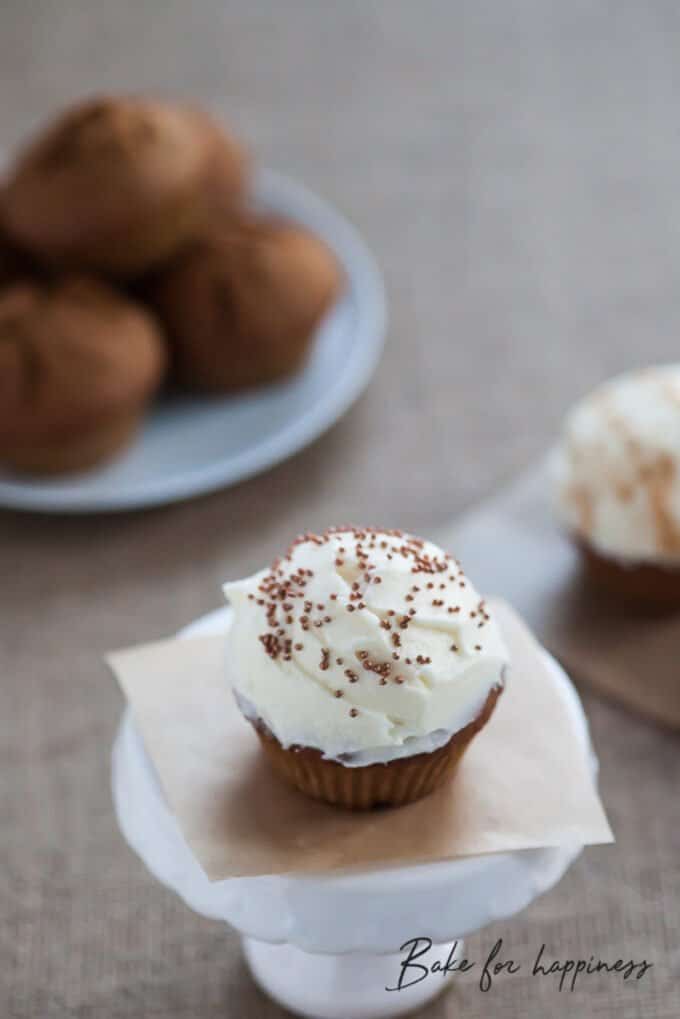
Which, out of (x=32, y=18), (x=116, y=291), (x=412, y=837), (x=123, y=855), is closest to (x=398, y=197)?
(x=116, y=291)

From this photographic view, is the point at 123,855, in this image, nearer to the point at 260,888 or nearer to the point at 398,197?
the point at 260,888

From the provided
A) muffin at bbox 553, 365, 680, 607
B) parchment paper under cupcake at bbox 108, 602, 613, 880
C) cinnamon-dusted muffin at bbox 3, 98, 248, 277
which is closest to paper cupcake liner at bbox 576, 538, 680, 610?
muffin at bbox 553, 365, 680, 607

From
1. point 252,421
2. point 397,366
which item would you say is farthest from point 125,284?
point 397,366

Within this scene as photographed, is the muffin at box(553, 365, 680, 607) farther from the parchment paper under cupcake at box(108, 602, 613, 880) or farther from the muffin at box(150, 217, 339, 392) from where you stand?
the muffin at box(150, 217, 339, 392)

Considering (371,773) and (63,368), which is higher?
(371,773)

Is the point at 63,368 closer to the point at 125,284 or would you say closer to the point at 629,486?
the point at 125,284

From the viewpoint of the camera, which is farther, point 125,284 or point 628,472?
point 125,284

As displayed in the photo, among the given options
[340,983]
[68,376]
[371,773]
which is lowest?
[340,983]
